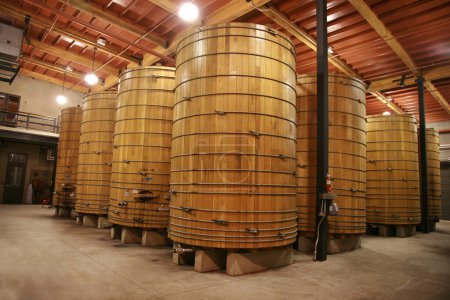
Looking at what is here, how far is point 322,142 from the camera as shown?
6863 mm

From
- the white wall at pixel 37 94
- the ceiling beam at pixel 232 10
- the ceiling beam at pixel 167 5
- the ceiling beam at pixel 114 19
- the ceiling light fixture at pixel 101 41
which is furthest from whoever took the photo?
the white wall at pixel 37 94

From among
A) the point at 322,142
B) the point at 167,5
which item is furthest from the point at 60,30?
the point at 322,142

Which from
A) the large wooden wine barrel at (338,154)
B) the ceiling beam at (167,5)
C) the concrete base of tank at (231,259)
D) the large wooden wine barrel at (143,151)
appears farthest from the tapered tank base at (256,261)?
the ceiling beam at (167,5)

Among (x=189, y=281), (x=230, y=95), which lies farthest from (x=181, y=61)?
(x=189, y=281)

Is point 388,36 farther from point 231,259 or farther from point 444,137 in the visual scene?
point 444,137

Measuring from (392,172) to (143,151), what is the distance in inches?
353

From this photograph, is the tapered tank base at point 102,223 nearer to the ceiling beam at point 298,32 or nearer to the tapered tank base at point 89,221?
the tapered tank base at point 89,221

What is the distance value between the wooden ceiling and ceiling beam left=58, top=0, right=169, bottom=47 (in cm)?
3

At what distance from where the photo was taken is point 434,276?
5586 millimetres

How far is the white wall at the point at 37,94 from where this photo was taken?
1875cm

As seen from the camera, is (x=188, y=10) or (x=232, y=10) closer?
(x=188, y=10)

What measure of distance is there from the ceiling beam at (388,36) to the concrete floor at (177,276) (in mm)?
6804

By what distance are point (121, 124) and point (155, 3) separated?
12.6 ft

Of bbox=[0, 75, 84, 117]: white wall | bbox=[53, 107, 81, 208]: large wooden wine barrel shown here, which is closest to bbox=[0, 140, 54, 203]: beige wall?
bbox=[0, 75, 84, 117]: white wall
